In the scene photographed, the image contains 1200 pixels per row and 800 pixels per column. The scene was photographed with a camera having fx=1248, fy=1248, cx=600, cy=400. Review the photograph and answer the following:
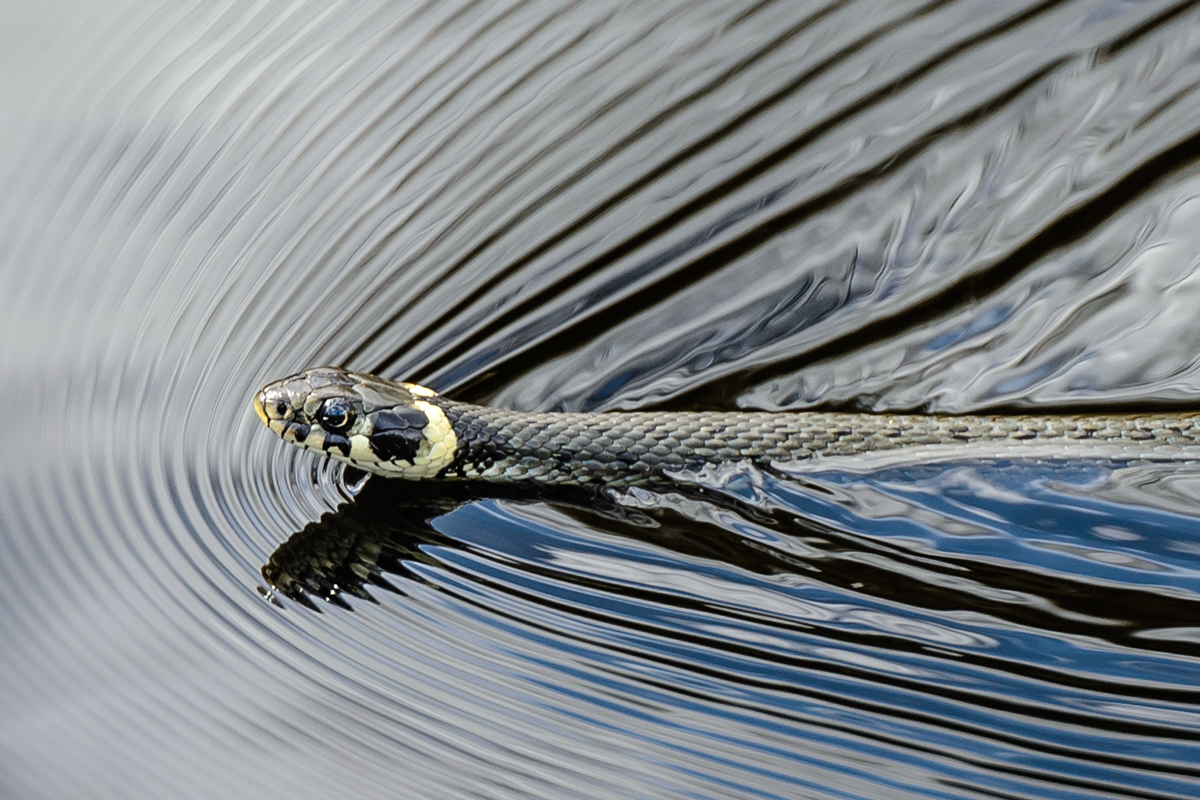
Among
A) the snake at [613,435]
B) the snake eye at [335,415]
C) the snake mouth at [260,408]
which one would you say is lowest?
the snake mouth at [260,408]

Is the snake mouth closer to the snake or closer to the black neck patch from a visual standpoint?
the snake

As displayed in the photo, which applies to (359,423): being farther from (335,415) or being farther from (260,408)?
(260,408)

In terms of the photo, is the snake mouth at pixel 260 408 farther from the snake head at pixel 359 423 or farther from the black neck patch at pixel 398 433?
the black neck patch at pixel 398 433

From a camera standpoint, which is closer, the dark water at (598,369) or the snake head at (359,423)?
the dark water at (598,369)

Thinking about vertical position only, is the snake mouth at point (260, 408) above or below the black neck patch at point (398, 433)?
below

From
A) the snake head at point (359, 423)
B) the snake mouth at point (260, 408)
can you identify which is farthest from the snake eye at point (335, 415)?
the snake mouth at point (260, 408)

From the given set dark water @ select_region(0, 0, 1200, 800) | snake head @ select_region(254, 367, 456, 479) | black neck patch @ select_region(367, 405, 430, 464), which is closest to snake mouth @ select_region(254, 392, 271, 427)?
snake head @ select_region(254, 367, 456, 479)
